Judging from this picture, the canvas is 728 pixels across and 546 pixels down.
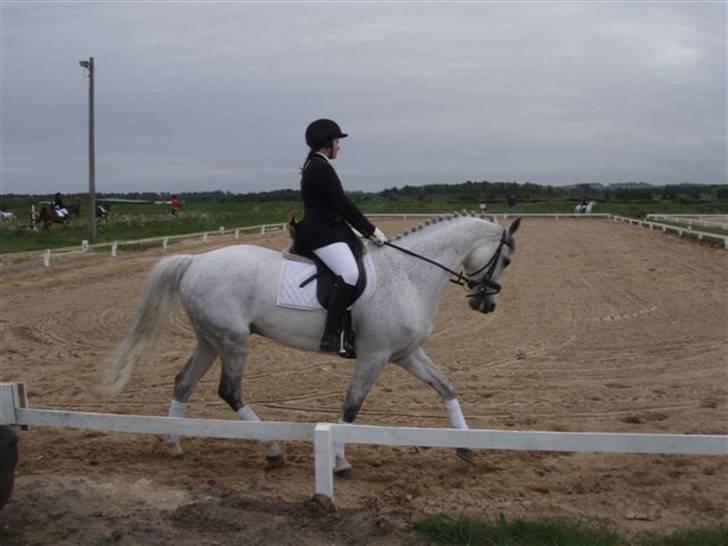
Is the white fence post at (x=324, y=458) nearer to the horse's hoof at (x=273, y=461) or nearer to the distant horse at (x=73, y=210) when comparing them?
the horse's hoof at (x=273, y=461)

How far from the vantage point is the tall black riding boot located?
5691 millimetres

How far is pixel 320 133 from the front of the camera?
590 centimetres

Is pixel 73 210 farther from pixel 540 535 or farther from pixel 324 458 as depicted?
pixel 540 535

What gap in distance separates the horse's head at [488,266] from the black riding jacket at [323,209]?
106 cm

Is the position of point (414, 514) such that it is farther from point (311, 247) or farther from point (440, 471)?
point (311, 247)

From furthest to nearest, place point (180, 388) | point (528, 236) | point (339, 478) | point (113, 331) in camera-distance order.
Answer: point (528, 236) < point (113, 331) < point (180, 388) < point (339, 478)

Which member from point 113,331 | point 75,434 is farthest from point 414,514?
point 113,331

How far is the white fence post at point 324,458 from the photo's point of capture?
16.0ft

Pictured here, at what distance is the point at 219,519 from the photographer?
15.3ft

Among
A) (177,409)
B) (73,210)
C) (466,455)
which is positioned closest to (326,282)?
(177,409)

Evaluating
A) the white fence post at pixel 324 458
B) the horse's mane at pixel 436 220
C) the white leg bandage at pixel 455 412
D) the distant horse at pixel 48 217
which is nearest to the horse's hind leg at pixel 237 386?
the white fence post at pixel 324 458

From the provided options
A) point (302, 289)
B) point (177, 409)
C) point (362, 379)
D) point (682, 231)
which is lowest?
point (177, 409)

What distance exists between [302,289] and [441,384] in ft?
4.65

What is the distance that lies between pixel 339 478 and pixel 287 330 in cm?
122
